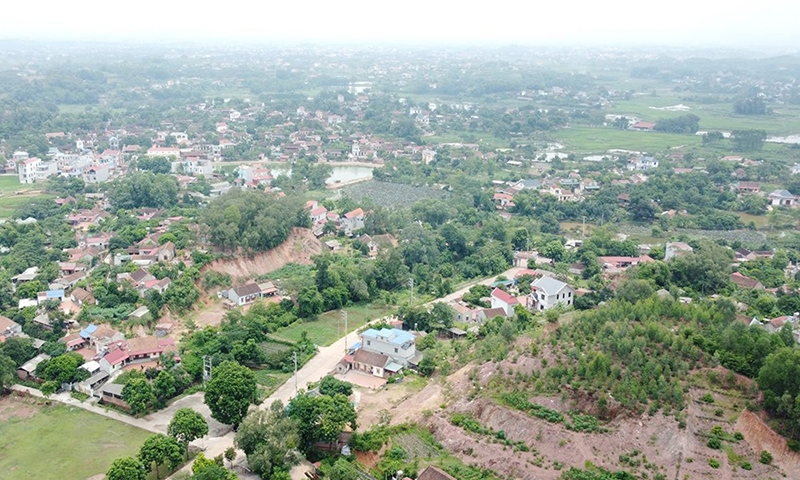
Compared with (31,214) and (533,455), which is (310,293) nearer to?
(533,455)

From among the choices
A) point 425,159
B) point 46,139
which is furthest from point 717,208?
point 46,139

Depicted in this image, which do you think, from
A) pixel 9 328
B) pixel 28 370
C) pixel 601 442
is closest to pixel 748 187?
pixel 601 442

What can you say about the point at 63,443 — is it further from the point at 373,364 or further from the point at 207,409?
the point at 373,364

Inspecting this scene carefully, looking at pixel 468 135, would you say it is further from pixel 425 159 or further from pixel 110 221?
pixel 110 221

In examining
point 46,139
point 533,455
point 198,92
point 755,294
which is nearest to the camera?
point 533,455

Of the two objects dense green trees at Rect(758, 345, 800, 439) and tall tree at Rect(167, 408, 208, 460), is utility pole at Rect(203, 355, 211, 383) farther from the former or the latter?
dense green trees at Rect(758, 345, 800, 439)

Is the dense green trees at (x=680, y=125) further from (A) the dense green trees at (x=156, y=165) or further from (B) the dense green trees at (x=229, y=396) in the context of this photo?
(B) the dense green trees at (x=229, y=396)

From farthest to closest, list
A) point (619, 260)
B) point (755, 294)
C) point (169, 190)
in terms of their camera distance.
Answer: point (169, 190) < point (619, 260) < point (755, 294)

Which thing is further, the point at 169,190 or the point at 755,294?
the point at 169,190
